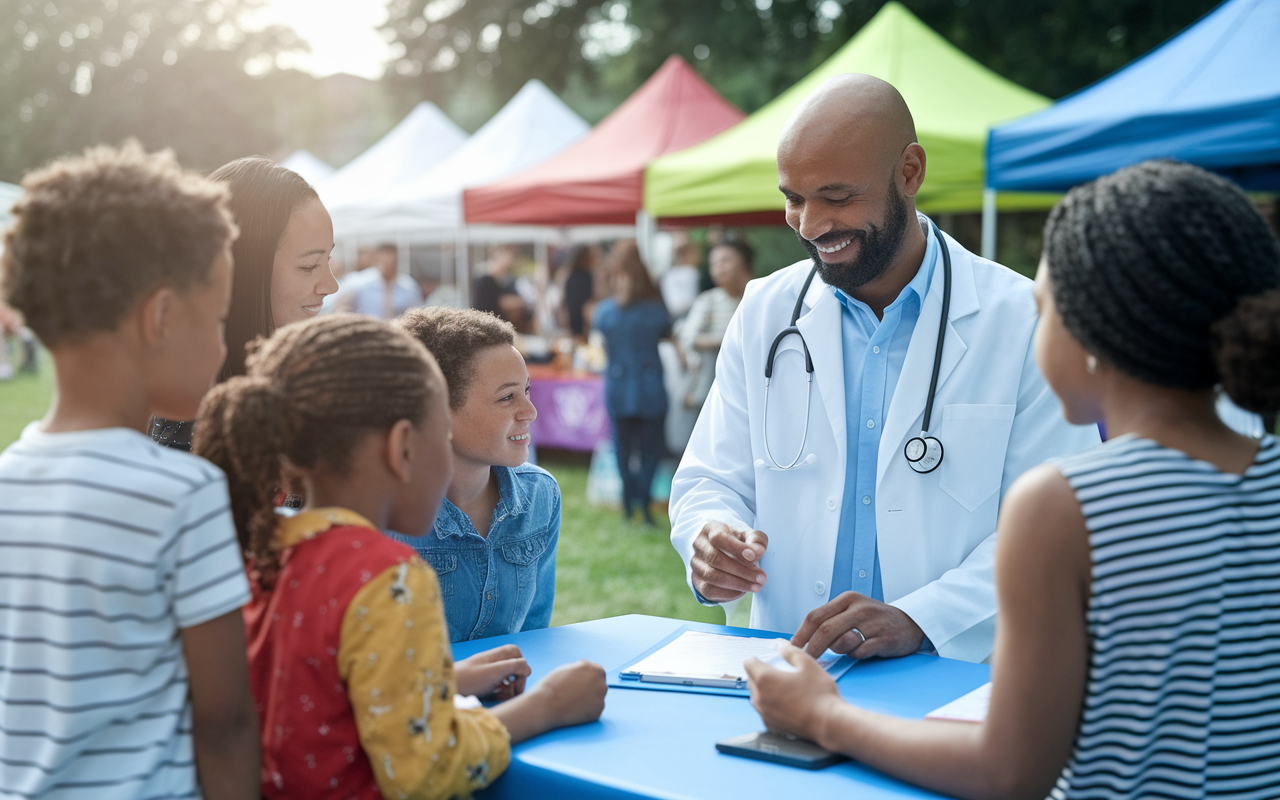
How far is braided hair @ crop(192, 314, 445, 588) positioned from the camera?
1.44 meters

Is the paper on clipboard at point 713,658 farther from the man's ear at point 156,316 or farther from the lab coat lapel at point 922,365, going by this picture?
the man's ear at point 156,316

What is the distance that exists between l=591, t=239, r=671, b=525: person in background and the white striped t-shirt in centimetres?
636

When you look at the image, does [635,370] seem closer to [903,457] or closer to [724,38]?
[903,457]

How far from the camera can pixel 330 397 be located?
4.75 feet

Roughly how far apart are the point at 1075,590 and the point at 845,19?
17.0 m

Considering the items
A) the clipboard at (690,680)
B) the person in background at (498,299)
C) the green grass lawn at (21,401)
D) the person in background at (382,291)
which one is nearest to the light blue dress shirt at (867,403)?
the clipboard at (690,680)

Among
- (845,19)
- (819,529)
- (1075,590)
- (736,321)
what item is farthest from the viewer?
(845,19)

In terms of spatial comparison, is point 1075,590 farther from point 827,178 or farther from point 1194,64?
point 1194,64

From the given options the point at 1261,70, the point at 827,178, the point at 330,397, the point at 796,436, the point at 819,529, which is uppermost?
the point at 1261,70

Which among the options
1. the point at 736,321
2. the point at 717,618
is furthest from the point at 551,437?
the point at 736,321

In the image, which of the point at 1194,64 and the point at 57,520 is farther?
the point at 1194,64

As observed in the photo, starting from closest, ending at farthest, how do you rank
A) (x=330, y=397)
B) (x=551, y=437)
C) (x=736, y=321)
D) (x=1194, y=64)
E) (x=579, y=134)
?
(x=330, y=397)
(x=736, y=321)
(x=1194, y=64)
(x=551, y=437)
(x=579, y=134)

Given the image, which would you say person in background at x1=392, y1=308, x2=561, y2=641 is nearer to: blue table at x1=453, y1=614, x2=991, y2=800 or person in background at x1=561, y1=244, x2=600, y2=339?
blue table at x1=453, y1=614, x2=991, y2=800

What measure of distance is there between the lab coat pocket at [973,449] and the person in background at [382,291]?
27.0 feet
